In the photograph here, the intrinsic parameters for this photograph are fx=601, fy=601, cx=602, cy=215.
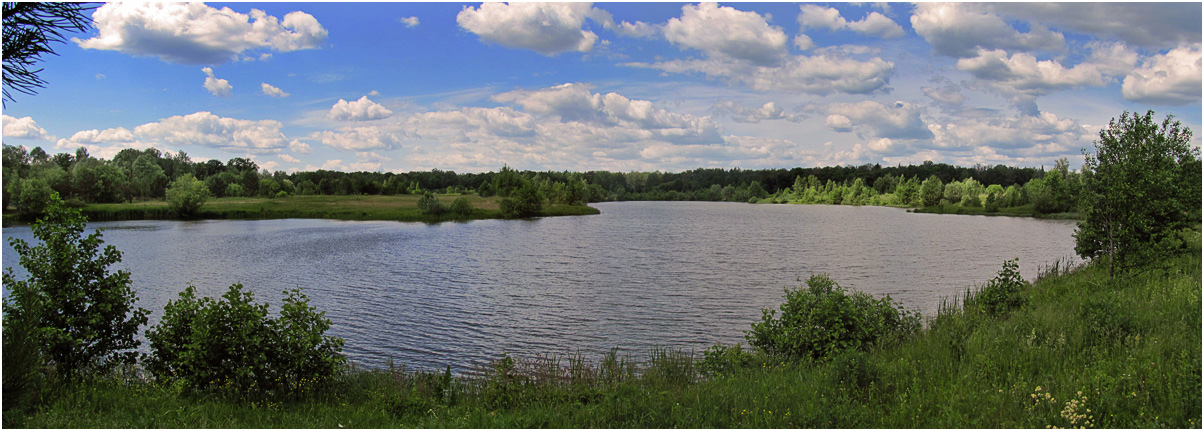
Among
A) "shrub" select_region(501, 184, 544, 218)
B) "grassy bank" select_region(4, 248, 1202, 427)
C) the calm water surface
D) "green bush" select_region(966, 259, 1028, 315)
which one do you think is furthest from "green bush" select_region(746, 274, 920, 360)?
"shrub" select_region(501, 184, 544, 218)

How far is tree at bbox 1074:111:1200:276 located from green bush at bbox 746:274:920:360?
1042cm

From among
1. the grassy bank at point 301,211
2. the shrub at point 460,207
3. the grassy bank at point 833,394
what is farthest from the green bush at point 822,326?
the shrub at point 460,207

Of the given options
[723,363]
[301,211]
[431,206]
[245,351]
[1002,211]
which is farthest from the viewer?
[1002,211]

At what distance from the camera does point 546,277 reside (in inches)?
1308

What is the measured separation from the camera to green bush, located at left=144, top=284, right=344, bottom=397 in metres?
10.5

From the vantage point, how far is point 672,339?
63.7ft

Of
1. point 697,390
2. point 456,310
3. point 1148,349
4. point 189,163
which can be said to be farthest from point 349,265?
point 189,163

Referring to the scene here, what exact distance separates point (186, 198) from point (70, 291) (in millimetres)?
98243

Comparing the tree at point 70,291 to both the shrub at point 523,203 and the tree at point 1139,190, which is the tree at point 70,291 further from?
the shrub at point 523,203

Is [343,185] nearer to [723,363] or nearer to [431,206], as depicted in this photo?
[431,206]

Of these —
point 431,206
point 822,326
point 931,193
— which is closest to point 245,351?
point 822,326

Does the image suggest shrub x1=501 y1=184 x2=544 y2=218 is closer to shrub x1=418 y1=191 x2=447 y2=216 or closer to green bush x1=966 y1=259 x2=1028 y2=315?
shrub x1=418 y1=191 x2=447 y2=216

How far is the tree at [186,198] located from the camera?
9225 cm

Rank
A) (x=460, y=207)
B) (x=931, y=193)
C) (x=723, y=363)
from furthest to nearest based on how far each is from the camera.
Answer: (x=931, y=193)
(x=460, y=207)
(x=723, y=363)
